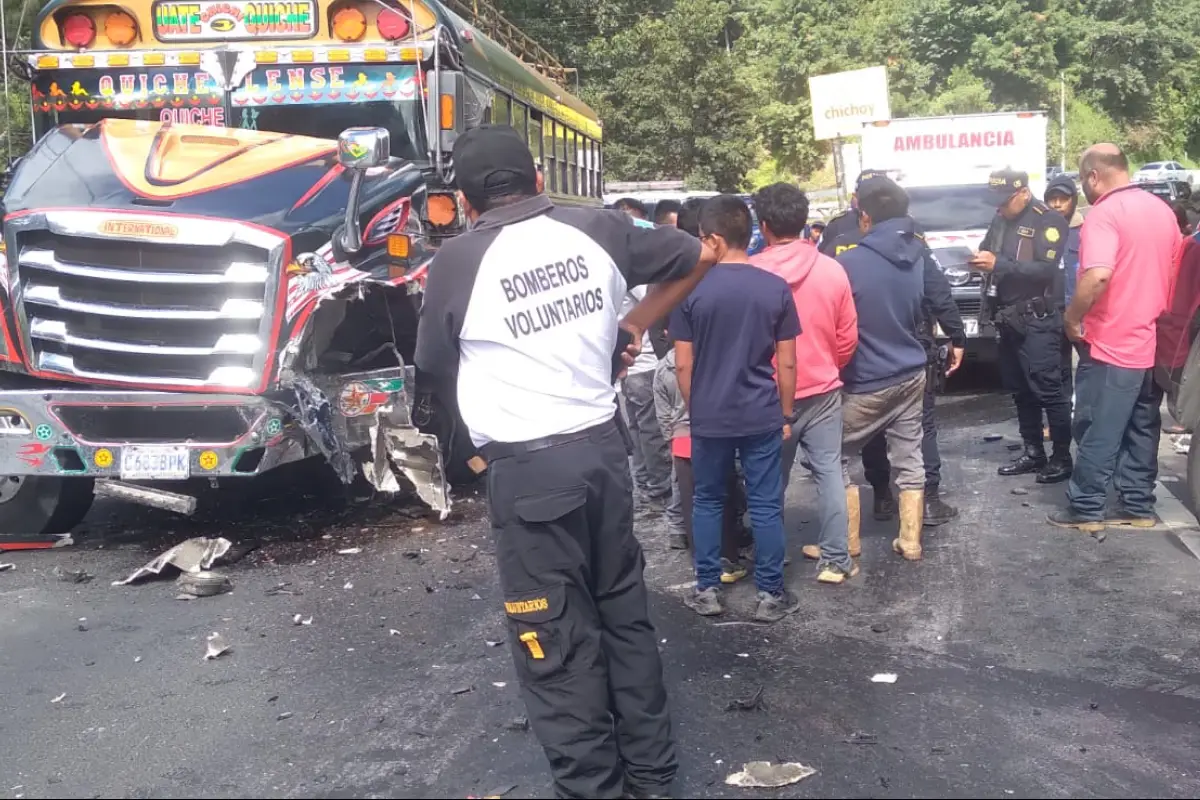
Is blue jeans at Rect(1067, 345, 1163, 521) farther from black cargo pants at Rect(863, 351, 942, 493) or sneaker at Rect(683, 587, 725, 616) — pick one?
sneaker at Rect(683, 587, 725, 616)

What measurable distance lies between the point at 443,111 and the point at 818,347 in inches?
116

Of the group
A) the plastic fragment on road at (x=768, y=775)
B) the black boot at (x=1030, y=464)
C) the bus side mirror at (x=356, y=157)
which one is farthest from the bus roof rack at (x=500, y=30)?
the plastic fragment on road at (x=768, y=775)

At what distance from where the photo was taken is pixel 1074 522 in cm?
704

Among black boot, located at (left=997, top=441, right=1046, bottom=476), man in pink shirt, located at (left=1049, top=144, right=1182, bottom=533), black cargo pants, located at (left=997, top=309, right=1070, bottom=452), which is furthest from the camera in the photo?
black boot, located at (left=997, top=441, right=1046, bottom=476)

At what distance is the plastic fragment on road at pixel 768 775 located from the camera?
3947 millimetres

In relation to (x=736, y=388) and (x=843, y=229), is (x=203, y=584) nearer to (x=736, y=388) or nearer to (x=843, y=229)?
(x=736, y=388)

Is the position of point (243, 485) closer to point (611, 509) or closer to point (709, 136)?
point (611, 509)

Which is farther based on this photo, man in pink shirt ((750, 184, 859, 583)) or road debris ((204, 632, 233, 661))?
man in pink shirt ((750, 184, 859, 583))

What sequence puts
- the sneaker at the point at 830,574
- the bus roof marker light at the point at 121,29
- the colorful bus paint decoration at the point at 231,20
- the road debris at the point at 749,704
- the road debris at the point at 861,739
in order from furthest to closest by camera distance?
the bus roof marker light at the point at 121,29 → the colorful bus paint decoration at the point at 231,20 → the sneaker at the point at 830,574 → the road debris at the point at 749,704 → the road debris at the point at 861,739

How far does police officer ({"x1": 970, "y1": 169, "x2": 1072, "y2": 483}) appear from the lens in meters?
8.06

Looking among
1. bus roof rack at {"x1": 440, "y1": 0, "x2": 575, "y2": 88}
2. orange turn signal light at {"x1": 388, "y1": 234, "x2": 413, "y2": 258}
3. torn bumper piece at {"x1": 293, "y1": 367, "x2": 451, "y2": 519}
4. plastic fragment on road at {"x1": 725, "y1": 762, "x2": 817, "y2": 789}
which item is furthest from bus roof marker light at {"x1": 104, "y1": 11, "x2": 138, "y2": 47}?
plastic fragment on road at {"x1": 725, "y1": 762, "x2": 817, "y2": 789}

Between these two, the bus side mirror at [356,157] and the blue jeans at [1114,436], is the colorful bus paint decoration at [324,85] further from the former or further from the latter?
the blue jeans at [1114,436]

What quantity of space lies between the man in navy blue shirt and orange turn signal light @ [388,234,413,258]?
6.66 ft

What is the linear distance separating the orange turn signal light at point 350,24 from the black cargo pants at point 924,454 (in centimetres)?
396
